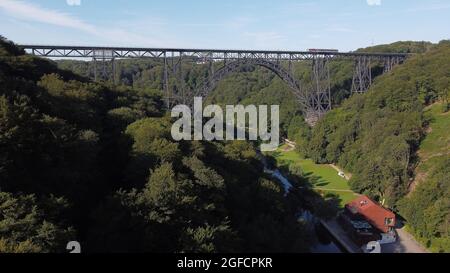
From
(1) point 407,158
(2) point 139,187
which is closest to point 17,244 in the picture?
(2) point 139,187

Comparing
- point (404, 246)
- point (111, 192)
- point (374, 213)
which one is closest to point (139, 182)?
point (111, 192)

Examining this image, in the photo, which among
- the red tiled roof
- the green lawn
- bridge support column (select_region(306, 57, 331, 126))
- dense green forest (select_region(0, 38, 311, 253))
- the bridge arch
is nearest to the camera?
dense green forest (select_region(0, 38, 311, 253))

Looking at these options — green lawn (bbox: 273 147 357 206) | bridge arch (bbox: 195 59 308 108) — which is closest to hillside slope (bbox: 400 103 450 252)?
green lawn (bbox: 273 147 357 206)

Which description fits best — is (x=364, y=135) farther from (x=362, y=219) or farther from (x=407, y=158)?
(x=362, y=219)

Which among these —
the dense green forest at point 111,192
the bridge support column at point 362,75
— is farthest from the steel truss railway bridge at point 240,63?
the dense green forest at point 111,192

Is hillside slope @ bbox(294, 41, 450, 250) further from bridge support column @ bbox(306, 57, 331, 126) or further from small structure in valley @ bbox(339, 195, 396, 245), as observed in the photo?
bridge support column @ bbox(306, 57, 331, 126)

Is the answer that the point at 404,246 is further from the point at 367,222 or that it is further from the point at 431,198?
the point at 431,198

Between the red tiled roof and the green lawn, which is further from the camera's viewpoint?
the green lawn
